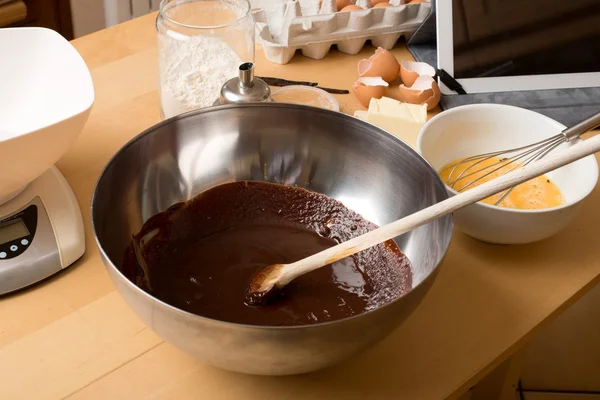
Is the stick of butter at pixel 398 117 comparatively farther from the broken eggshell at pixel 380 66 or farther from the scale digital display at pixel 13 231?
the scale digital display at pixel 13 231

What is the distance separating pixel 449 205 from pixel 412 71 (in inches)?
20.1

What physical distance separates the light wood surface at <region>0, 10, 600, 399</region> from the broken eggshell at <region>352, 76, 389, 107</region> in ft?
0.99

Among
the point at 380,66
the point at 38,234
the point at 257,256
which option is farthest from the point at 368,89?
the point at 38,234

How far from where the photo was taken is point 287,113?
83 cm

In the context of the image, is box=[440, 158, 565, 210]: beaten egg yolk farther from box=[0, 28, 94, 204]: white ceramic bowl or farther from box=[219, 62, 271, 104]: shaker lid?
box=[0, 28, 94, 204]: white ceramic bowl

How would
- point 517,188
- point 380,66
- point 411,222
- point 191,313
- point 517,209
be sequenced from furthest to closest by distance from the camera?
point 380,66 → point 517,188 → point 517,209 → point 411,222 → point 191,313

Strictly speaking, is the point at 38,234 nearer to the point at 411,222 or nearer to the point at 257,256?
the point at 257,256

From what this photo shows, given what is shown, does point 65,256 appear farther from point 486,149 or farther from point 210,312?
point 486,149

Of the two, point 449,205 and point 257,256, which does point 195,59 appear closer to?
point 257,256

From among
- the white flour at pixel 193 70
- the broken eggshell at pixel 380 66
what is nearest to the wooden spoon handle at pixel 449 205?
the white flour at pixel 193 70

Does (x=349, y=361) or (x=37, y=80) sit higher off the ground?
(x=37, y=80)

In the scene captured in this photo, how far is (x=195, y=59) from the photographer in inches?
37.6

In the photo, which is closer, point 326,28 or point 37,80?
point 37,80

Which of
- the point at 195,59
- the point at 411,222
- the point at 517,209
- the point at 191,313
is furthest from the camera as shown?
the point at 195,59
